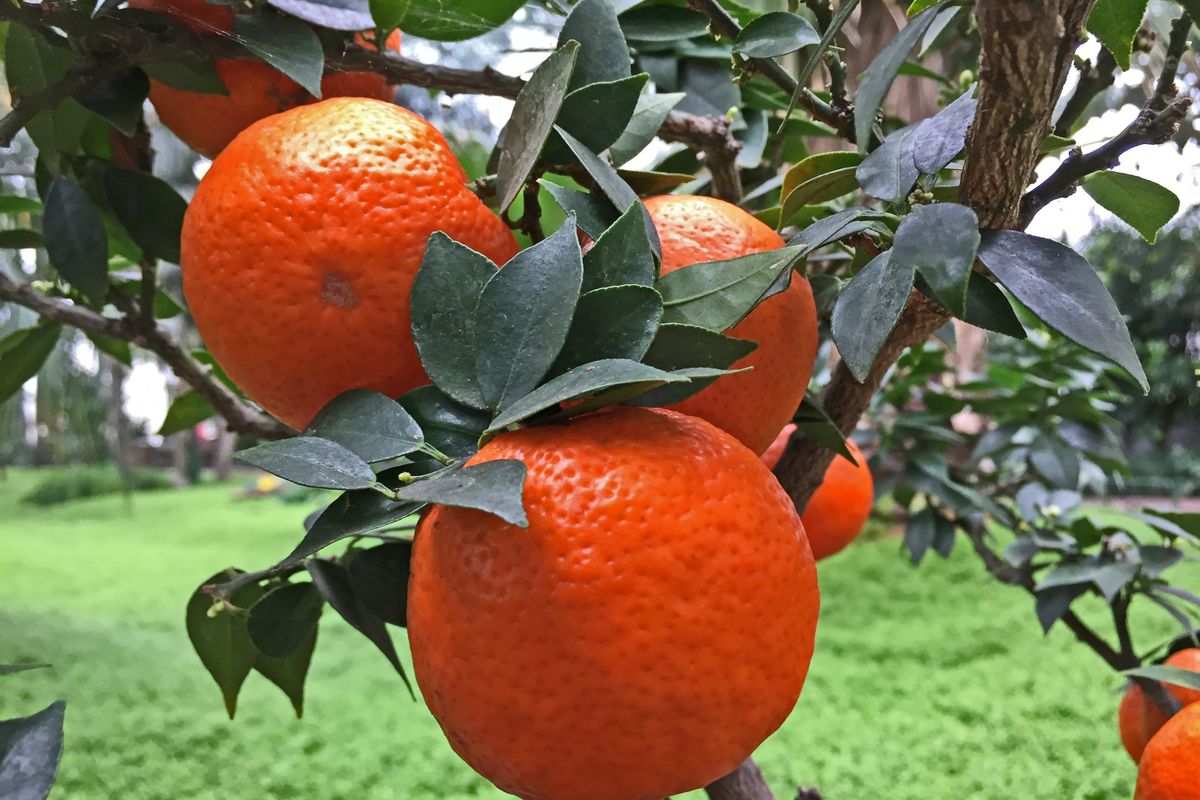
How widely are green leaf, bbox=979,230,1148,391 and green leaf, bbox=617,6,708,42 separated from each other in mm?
209

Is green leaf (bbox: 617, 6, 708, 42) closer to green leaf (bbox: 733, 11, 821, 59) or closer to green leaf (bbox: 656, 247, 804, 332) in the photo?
green leaf (bbox: 733, 11, 821, 59)

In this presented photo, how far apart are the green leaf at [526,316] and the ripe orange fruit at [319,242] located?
0.04 metres

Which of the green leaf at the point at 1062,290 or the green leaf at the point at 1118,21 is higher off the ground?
the green leaf at the point at 1118,21

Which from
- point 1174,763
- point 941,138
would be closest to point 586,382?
point 941,138

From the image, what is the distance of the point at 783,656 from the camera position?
21cm

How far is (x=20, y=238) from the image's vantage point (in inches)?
17.5

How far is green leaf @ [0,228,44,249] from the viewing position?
1.44 feet

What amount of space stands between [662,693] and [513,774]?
0.16ft

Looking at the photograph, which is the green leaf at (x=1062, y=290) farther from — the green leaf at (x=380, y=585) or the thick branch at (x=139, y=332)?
the thick branch at (x=139, y=332)

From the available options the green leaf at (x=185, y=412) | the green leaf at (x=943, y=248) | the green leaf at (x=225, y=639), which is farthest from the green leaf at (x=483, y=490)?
the green leaf at (x=185, y=412)

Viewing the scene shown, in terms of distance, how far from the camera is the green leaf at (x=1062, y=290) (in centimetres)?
20

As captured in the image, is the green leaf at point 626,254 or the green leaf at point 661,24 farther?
the green leaf at point 661,24

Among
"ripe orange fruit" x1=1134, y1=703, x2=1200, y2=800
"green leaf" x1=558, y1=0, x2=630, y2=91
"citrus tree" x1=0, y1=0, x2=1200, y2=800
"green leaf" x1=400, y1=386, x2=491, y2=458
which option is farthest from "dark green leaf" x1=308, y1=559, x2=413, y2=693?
"ripe orange fruit" x1=1134, y1=703, x2=1200, y2=800

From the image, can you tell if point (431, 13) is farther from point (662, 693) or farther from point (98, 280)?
point (662, 693)
